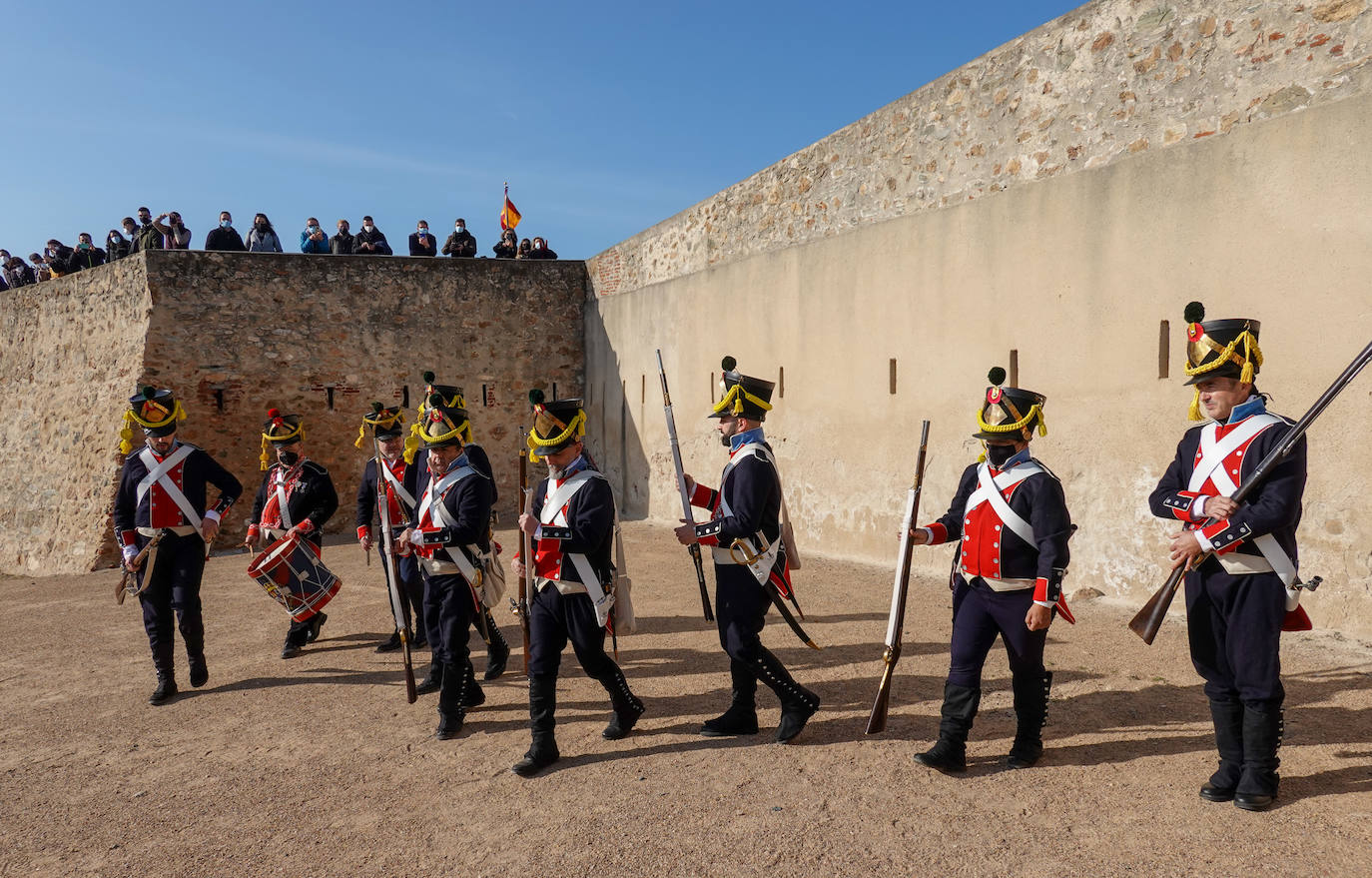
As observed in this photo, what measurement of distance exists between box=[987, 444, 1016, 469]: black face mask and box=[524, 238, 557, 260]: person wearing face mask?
1225 centimetres

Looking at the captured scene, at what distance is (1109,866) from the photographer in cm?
287

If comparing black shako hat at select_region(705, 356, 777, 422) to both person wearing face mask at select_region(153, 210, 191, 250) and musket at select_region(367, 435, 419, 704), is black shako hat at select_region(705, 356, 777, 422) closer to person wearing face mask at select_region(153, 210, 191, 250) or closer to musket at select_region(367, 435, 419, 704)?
musket at select_region(367, 435, 419, 704)

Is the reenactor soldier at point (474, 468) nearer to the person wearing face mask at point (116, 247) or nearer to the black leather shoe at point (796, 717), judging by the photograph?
the black leather shoe at point (796, 717)

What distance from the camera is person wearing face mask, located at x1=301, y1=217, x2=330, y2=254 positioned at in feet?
46.3

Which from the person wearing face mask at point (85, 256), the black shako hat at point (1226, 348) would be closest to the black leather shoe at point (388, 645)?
the black shako hat at point (1226, 348)

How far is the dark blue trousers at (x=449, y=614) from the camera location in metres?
4.38

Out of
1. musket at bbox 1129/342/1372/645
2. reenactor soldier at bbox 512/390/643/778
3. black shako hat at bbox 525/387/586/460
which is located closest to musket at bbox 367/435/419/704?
reenactor soldier at bbox 512/390/643/778

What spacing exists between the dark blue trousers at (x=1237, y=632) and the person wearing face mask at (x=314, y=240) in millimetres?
13518

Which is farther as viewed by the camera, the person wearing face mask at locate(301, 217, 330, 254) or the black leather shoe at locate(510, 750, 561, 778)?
the person wearing face mask at locate(301, 217, 330, 254)

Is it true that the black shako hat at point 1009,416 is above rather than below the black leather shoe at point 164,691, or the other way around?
above

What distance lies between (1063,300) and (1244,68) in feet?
6.21

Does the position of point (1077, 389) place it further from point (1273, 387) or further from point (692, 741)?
point (692, 741)

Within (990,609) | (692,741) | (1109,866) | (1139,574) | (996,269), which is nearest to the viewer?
(1109,866)

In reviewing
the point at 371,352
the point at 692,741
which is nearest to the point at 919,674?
the point at 692,741
